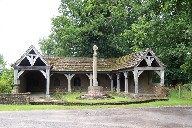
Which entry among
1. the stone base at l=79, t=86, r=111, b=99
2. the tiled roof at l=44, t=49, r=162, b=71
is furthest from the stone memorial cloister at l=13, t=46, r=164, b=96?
the stone base at l=79, t=86, r=111, b=99

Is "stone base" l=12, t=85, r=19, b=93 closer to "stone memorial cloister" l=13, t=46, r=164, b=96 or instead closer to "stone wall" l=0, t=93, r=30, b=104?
"stone memorial cloister" l=13, t=46, r=164, b=96

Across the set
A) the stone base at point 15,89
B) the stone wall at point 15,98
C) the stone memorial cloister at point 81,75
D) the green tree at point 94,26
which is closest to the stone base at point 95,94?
the stone memorial cloister at point 81,75

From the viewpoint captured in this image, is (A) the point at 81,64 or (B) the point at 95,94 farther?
(A) the point at 81,64

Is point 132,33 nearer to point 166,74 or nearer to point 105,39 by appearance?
point 166,74

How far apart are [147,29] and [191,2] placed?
20.4 metres

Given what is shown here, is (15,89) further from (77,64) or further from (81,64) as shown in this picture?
(81,64)

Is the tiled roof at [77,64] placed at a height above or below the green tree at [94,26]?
below

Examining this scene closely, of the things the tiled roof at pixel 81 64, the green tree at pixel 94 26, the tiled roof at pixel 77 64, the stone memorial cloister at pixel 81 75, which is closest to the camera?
the stone memorial cloister at pixel 81 75

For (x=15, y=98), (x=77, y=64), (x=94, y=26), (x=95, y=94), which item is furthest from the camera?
(x=94, y=26)

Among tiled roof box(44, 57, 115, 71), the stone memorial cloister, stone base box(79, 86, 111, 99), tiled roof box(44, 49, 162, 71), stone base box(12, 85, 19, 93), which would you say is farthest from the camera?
tiled roof box(44, 57, 115, 71)

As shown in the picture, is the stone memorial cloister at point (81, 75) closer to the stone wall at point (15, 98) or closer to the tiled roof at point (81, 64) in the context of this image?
the tiled roof at point (81, 64)

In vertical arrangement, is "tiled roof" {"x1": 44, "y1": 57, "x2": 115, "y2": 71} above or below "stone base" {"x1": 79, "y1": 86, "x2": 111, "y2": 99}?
A: above

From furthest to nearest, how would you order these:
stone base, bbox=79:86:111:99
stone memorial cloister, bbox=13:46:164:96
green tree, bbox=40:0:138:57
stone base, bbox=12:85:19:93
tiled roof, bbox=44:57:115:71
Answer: green tree, bbox=40:0:138:57 < tiled roof, bbox=44:57:115:71 < stone memorial cloister, bbox=13:46:164:96 < stone base, bbox=12:85:19:93 < stone base, bbox=79:86:111:99

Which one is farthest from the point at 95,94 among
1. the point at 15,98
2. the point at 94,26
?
the point at 94,26
